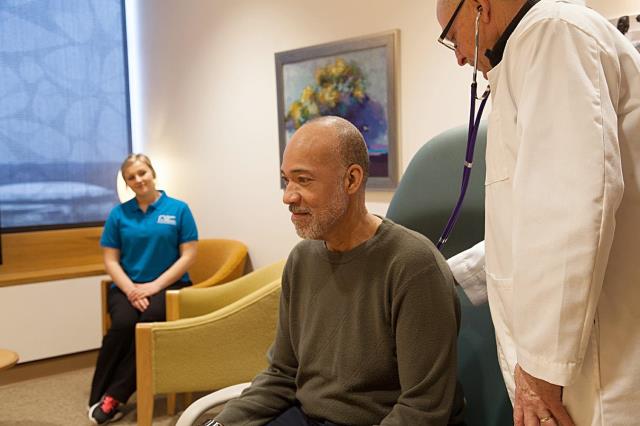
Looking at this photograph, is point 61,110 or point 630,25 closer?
point 630,25

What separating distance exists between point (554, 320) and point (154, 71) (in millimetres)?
4683

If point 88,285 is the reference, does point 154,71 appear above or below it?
above

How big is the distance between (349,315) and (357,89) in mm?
2101

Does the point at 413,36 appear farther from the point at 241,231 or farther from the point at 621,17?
the point at 241,231

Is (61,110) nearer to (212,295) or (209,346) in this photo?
(212,295)

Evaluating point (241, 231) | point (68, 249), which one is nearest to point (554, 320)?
point (241, 231)

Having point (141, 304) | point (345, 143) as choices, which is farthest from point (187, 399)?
point (345, 143)

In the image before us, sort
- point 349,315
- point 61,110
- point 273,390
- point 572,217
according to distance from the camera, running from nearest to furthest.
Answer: point 572,217 < point 349,315 < point 273,390 < point 61,110

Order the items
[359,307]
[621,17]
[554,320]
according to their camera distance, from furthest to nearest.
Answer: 1. [621,17]
2. [359,307]
3. [554,320]

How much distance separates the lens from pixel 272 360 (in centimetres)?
176

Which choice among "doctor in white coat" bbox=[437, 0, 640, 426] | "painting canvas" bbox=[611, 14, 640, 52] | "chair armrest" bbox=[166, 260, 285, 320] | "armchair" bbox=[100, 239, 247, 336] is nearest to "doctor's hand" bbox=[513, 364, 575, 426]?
"doctor in white coat" bbox=[437, 0, 640, 426]

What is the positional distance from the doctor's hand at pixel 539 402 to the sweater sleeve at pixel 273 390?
2.50 ft

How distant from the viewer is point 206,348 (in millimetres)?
2754

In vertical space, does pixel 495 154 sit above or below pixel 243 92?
below
